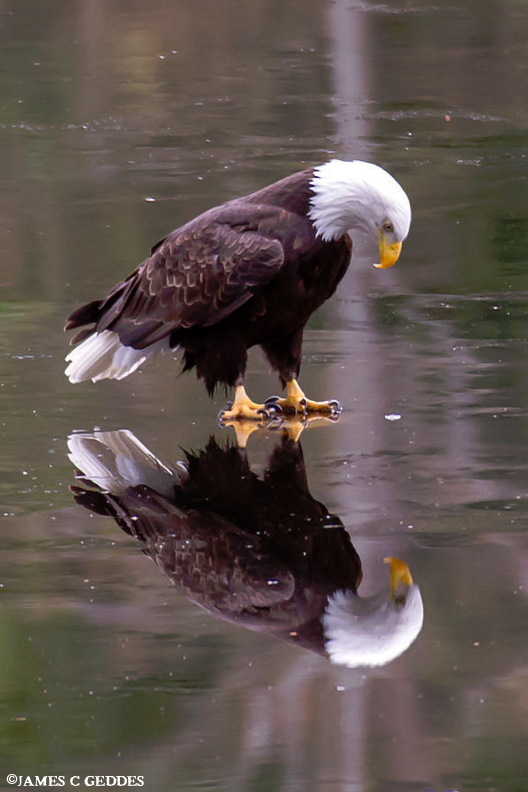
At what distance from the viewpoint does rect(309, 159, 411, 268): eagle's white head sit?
6867mm

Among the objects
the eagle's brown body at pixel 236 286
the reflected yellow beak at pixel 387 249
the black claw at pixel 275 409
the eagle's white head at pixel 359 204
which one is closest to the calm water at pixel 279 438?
the black claw at pixel 275 409

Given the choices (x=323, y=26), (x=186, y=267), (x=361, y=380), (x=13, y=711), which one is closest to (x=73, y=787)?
(x=13, y=711)

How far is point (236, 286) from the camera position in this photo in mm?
7090

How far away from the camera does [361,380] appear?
8.10 meters

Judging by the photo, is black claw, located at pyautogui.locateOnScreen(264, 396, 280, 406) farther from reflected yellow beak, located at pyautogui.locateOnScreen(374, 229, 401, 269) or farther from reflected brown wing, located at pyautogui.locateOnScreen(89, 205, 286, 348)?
reflected yellow beak, located at pyautogui.locateOnScreen(374, 229, 401, 269)

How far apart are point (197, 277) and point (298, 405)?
788 millimetres

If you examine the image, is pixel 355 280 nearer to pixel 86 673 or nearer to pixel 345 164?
pixel 345 164

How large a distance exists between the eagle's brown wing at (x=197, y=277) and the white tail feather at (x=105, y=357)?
0.27 feet

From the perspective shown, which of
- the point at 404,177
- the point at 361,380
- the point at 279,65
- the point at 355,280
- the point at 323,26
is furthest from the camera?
the point at 323,26

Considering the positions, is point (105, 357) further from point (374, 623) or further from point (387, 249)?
point (374, 623)

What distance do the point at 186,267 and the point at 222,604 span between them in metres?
2.32

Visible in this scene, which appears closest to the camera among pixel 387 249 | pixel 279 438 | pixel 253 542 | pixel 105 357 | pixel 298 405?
pixel 253 542

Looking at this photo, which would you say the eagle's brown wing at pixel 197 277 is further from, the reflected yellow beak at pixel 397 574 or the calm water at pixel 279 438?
the reflected yellow beak at pixel 397 574

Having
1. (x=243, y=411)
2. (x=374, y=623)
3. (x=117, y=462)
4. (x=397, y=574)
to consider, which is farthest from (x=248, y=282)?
(x=374, y=623)
